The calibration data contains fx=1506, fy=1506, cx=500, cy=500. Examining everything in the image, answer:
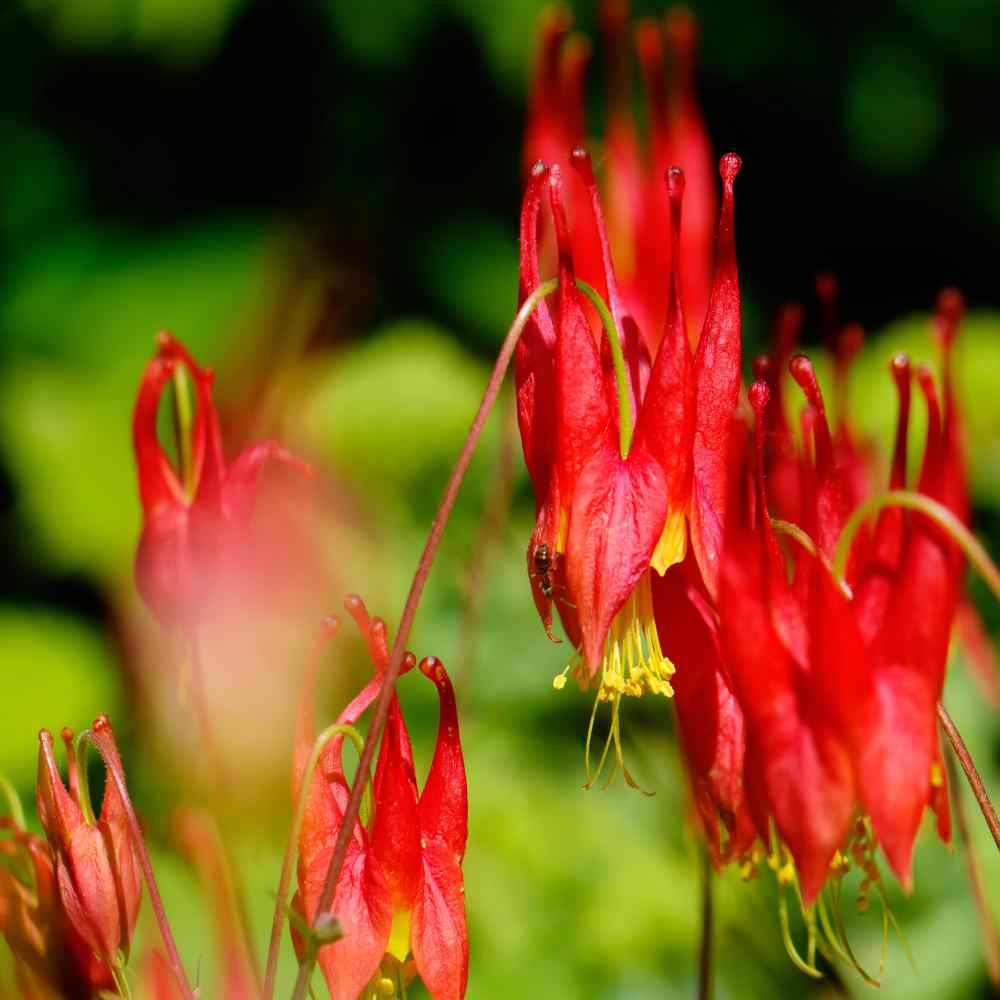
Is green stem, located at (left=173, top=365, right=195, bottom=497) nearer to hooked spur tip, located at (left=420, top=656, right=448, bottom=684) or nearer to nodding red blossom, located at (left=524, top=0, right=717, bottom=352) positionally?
hooked spur tip, located at (left=420, top=656, right=448, bottom=684)

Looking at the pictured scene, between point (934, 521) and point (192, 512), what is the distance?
46cm

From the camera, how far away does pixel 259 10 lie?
3.56m

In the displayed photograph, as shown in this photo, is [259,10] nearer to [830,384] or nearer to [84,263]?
[84,263]

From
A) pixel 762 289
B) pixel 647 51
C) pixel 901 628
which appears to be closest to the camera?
pixel 901 628

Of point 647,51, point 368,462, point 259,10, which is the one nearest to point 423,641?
point 368,462

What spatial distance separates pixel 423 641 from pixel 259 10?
194 cm

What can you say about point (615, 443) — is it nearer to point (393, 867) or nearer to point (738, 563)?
point (738, 563)

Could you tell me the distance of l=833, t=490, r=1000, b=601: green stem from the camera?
0.66 m

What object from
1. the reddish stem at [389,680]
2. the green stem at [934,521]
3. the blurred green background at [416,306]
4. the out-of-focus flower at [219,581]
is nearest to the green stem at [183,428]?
the out-of-focus flower at [219,581]

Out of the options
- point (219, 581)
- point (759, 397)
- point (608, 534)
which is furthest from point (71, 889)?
point (759, 397)

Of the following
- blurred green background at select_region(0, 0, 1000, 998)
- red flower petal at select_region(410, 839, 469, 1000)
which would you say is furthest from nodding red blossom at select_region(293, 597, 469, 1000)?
blurred green background at select_region(0, 0, 1000, 998)

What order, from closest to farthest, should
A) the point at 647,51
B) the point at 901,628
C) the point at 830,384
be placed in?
the point at 901,628
the point at 647,51
the point at 830,384

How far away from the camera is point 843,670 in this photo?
0.72 m

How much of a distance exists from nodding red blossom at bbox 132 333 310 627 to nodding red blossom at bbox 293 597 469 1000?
6.1 inches
